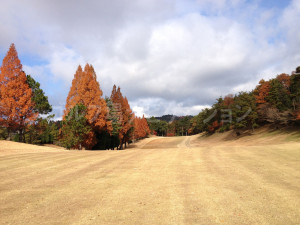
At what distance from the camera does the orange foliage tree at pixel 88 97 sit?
26.3 m

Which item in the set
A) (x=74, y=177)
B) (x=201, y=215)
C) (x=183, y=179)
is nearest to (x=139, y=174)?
(x=183, y=179)

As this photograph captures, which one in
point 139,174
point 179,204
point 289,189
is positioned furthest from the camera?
point 139,174

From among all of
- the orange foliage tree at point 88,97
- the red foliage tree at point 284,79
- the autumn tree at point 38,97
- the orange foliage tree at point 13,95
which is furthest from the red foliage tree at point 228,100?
the orange foliage tree at point 13,95

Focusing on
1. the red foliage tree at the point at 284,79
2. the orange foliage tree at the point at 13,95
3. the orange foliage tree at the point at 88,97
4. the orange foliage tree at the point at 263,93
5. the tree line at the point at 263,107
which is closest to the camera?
the orange foliage tree at the point at 13,95

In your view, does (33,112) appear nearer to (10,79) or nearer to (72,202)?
(10,79)

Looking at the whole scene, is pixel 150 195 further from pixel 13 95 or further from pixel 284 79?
pixel 284 79

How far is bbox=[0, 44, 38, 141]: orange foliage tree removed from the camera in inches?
902

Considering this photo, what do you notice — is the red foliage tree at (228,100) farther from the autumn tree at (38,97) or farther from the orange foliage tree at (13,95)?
the orange foliage tree at (13,95)

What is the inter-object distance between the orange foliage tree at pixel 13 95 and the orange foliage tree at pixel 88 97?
16.3 feet

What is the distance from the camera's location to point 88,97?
26.6 metres

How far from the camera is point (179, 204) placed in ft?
18.7

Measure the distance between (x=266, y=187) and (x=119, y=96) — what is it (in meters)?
36.4

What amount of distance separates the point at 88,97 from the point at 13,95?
8853 millimetres

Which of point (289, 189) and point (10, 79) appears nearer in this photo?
point (289, 189)
